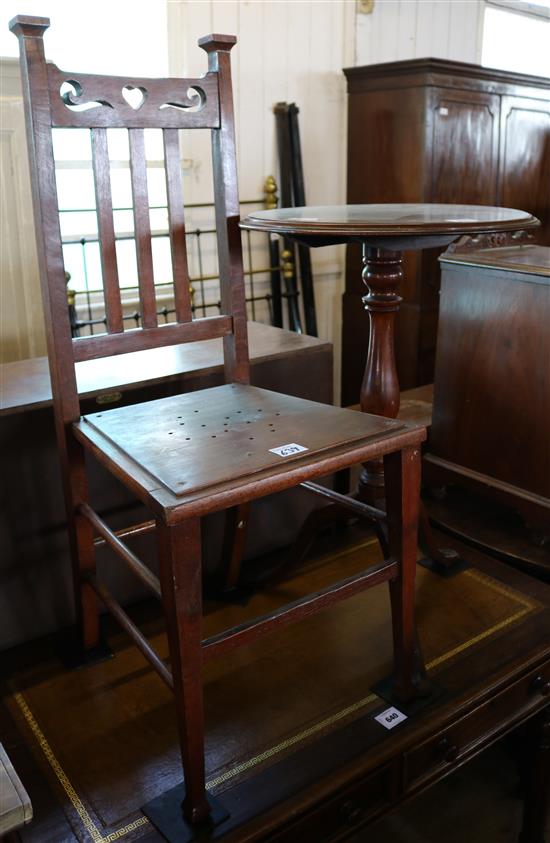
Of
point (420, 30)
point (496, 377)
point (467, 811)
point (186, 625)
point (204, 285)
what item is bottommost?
point (467, 811)

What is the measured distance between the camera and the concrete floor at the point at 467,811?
1.72 m

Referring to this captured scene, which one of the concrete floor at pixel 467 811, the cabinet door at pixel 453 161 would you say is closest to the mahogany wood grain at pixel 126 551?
the concrete floor at pixel 467 811

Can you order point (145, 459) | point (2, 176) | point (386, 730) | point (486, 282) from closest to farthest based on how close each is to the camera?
1. point (145, 459)
2. point (386, 730)
3. point (486, 282)
4. point (2, 176)

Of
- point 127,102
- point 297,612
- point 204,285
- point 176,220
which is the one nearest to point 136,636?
point 297,612

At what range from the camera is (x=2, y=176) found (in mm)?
2521

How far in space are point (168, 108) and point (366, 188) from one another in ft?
7.14

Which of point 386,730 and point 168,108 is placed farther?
point 168,108

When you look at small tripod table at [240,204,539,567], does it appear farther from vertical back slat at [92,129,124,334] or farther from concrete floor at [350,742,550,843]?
concrete floor at [350,742,550,843]

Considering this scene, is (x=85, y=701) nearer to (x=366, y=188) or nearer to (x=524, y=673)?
(x=524, y=673)

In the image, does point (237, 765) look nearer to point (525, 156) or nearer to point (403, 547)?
point (403, 547)

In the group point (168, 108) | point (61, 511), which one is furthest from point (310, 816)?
point (168, 108)

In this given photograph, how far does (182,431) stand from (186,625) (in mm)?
343

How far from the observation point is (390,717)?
4.29ft

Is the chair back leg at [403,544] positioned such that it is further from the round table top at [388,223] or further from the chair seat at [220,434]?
the round table top at [388,223]
